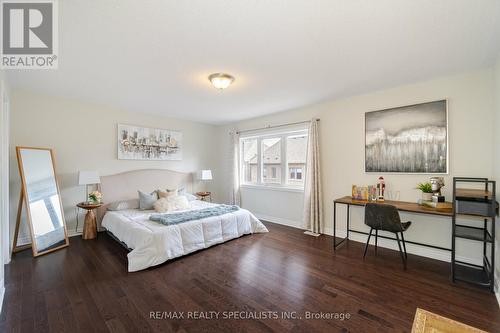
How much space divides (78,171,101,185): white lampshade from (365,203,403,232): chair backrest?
4367 millimetres

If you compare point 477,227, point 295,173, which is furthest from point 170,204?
point 477,227

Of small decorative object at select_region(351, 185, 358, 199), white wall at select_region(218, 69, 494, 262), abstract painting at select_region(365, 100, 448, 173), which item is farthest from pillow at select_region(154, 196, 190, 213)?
abstract painting at select_region(365, 100, 448, 173)

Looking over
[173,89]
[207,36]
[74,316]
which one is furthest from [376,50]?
→ [74,316]

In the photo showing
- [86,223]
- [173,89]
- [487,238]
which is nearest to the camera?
[487,238]

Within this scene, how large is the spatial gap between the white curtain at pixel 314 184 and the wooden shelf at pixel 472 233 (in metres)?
1.87

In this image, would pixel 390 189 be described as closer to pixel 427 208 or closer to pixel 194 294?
pixel 427 208

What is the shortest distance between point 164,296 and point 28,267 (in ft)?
6.55

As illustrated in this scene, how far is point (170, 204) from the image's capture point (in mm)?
4004

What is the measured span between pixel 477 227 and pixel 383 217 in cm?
106

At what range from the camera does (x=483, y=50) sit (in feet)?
7.15

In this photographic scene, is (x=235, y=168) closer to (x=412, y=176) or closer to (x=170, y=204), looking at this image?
(x=170, y=204)

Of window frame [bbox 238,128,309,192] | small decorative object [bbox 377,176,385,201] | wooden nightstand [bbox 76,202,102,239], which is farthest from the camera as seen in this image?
window frame [bbox 238,128,309,192]

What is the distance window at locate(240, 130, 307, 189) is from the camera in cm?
461

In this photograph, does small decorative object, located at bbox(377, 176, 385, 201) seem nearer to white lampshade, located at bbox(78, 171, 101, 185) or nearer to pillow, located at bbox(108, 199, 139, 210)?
pillow, located at bbox(108, 199, 139, 210)
